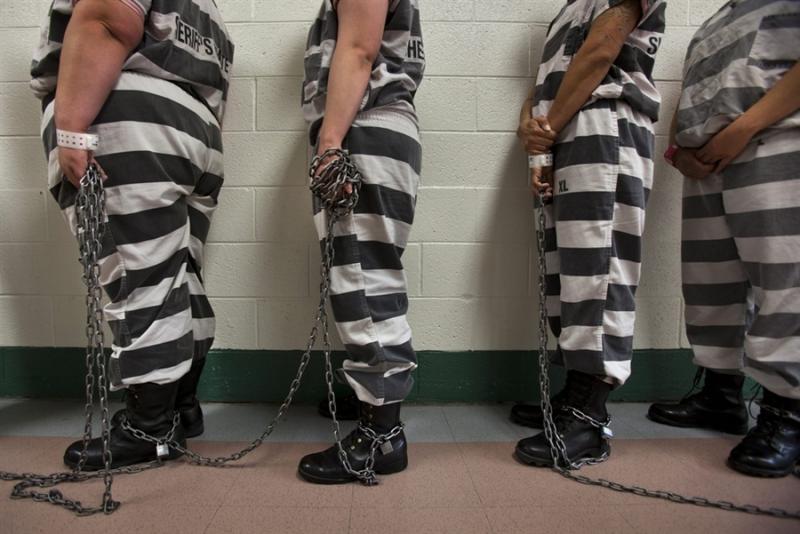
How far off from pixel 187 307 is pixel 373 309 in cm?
53

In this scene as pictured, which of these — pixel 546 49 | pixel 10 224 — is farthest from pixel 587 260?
pixel 10 224

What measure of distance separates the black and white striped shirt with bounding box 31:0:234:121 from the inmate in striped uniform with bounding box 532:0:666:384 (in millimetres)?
1075

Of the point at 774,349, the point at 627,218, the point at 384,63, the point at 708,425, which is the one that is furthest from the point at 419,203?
the point at 708,425

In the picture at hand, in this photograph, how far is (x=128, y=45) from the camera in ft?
3.75

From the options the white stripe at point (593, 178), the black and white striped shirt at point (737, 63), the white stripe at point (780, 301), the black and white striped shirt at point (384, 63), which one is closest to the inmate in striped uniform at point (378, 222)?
the black and white striped shirt at point (384, 63)

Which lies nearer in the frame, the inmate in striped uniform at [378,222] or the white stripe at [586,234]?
the inmate in striped uniform at [378,222]

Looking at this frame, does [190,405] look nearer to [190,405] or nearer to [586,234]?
[190,405]

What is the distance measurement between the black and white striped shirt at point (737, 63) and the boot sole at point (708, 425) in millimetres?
923

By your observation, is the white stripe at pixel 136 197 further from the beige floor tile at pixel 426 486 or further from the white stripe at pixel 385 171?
the beige floor tile at pixel 426 486

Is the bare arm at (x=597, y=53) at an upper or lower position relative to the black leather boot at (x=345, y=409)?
upper

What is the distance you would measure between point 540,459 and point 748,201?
0.93m

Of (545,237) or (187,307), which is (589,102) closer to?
(545,237)

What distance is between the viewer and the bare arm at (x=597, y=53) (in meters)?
1.25

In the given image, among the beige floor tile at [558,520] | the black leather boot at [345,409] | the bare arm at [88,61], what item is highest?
the bare arm at [88,61]
